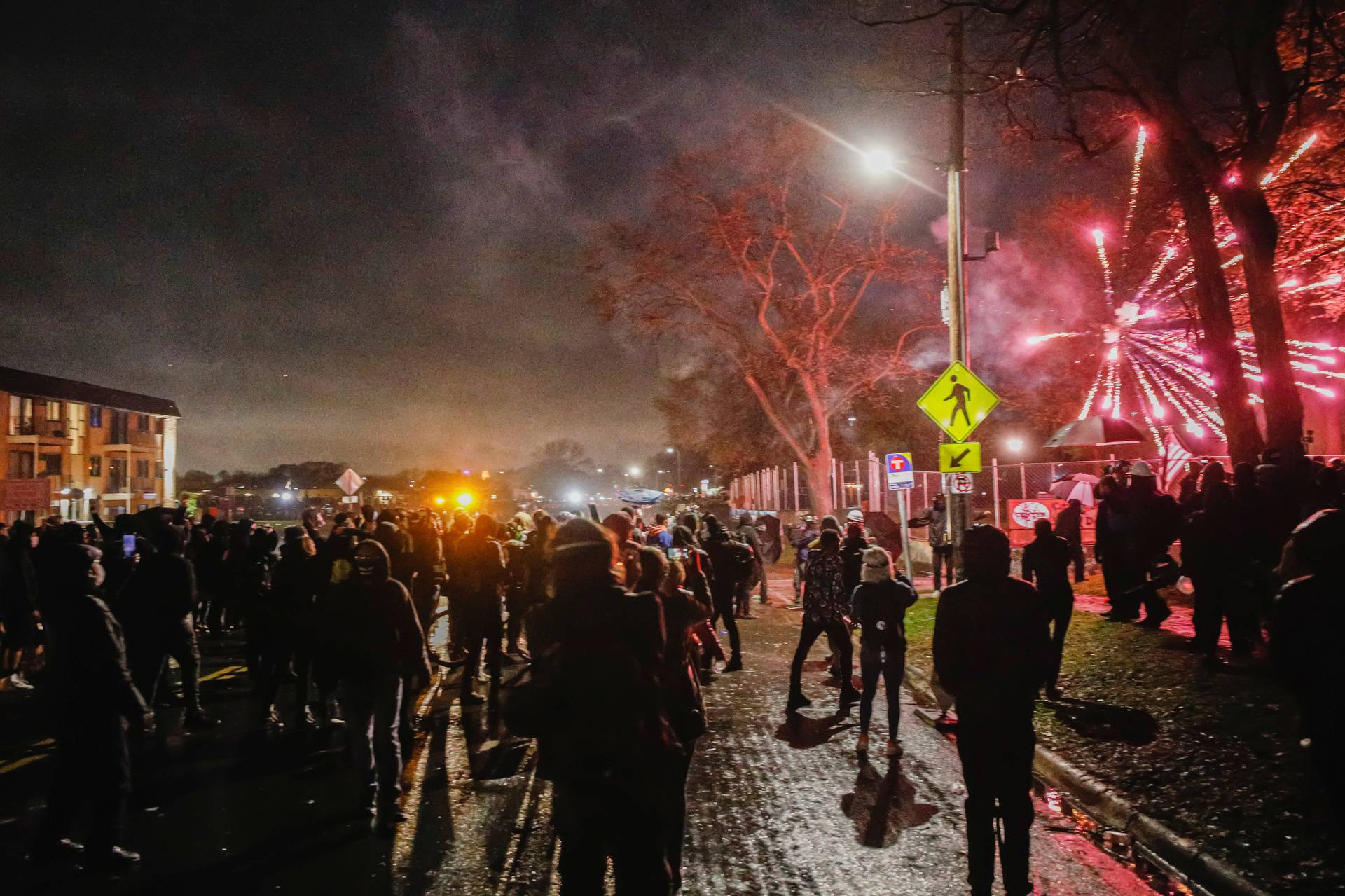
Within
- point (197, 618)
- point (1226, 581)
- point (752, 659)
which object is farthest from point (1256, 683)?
point (197, 618)

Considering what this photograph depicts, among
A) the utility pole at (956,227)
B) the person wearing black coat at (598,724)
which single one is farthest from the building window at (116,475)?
the person wearing black coat at (598,724)

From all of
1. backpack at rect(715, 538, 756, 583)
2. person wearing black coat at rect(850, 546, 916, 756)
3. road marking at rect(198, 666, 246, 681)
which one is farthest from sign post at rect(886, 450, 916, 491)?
road marking at rect(198, 666, 246, 681)

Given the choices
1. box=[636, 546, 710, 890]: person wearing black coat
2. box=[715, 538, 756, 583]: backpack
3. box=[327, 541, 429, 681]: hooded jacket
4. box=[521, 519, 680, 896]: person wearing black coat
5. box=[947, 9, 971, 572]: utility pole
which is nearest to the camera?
box=[521, 519, 680, 896]: person wearing black coat

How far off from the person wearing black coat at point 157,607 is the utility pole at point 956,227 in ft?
31.6

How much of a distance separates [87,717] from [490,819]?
251 centimetres

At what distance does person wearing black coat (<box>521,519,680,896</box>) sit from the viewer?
9.99ft

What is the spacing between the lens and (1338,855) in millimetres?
4602

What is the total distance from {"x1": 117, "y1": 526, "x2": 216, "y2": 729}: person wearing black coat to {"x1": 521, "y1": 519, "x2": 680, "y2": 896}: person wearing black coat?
20.3ft

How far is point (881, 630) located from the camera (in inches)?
280

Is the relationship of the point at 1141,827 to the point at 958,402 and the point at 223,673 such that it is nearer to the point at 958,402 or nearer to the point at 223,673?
the point at 958,402

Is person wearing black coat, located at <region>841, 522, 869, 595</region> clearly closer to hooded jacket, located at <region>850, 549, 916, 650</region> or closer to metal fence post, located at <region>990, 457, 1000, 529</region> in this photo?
hooded jacket, located at <region>850, 549, 916, 650</region>

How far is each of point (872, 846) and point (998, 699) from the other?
144 centimetres

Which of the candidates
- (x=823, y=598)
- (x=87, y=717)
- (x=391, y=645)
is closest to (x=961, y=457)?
(x=823, y=598)

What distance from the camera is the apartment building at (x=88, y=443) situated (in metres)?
41.5
